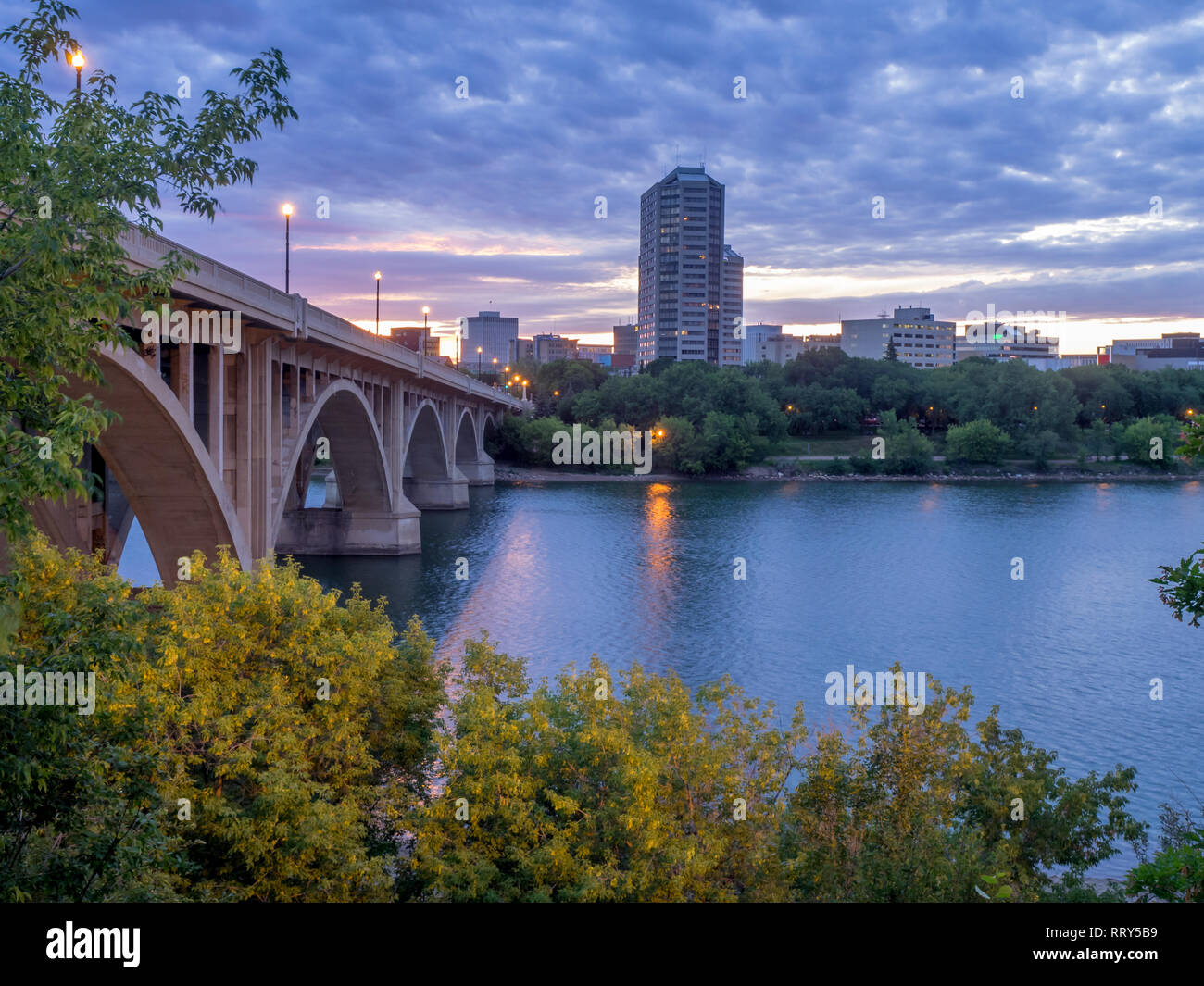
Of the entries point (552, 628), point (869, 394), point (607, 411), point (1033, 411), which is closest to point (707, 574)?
point (552, 628)

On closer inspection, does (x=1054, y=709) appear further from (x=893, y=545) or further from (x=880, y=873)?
(x=893, y=545)

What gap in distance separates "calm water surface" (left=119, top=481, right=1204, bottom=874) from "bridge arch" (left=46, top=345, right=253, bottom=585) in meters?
7.00

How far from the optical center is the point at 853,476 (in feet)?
277

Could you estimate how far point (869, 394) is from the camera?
352 ft

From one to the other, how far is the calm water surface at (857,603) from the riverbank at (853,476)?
21.5 meters

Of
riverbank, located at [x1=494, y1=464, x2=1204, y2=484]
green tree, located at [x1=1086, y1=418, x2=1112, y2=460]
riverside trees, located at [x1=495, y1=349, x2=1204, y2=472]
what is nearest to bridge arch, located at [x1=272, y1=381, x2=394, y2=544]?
riverbank, located at [x1=494, y1=464, x2=1204, y2=484]

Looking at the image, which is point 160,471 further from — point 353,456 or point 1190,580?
point 353,456

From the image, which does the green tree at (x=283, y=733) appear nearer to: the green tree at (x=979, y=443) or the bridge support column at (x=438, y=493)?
the bridge support column at (x=438, y=493)

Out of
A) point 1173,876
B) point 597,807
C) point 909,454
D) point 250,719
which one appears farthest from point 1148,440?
point 250,719

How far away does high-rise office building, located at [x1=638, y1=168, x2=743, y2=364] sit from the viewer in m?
164

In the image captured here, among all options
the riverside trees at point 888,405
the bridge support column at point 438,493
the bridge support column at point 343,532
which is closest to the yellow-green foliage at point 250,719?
the bridge support column at point 343,532

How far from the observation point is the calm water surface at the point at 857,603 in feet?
71.4

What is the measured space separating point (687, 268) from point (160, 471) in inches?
5970
